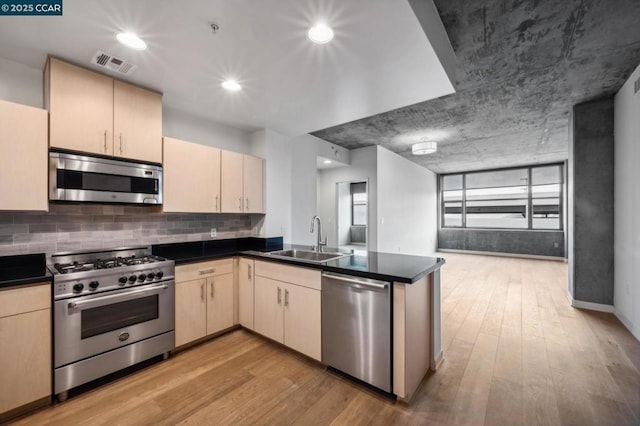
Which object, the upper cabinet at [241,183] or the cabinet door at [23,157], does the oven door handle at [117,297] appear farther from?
the upper cabinet at [241,183]

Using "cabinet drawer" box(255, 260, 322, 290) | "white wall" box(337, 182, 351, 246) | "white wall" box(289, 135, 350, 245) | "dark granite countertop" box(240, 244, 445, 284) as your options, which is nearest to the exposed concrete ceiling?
"white wall" box(289, 135, 350, 245)

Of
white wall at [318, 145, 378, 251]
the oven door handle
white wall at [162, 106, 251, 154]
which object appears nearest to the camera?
the oven door handle

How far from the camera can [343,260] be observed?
7.86 feet

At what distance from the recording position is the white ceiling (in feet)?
5.14

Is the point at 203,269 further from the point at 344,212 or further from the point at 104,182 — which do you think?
the point at 344,212

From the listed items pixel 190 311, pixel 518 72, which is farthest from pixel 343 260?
pixel 518 72

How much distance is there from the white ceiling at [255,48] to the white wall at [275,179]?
2.68 feet

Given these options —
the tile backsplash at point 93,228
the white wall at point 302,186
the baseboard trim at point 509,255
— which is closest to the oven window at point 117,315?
the tile backsplash at point 93,228

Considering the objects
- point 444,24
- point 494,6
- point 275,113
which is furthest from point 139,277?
point 494,6

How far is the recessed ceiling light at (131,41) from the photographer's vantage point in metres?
1.79

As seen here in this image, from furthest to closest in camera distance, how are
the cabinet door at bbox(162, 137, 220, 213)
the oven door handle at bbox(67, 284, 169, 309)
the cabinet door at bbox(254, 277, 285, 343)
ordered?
the cabinet door at bbox(162, 137, 220, 213) < the cabinet door at bbox(254, 277, 285, 343) < the oven door handle at bbox(67, 284, 169, 309)

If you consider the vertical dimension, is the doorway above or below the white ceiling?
below

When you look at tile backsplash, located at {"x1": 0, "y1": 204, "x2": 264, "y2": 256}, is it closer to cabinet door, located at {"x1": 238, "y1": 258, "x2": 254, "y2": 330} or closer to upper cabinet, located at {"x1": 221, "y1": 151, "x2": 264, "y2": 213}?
upper cabinet, located at {"x1": 221, "y1": 151, "x2": 264, "y2": 213}

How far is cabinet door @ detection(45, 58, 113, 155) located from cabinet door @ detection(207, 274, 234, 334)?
1.57 meters
